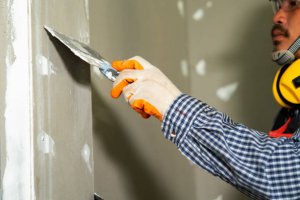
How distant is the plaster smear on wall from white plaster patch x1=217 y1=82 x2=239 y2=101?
55.1 inches

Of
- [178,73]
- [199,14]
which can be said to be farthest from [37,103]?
[199,14]

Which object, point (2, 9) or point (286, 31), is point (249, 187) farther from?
point (286, 31)

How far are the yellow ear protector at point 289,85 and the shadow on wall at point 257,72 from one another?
626mm

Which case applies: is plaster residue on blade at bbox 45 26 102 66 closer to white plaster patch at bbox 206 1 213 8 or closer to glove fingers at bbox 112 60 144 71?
glove fingers at bbox 112 60 144 71

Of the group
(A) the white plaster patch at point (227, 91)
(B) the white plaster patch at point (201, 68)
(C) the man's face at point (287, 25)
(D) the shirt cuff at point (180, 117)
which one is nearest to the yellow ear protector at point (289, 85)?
(C) the man's face at point (287, 25)

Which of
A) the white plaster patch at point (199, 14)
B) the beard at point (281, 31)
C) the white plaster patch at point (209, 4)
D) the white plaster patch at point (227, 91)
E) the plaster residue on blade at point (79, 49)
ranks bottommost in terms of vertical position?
the white plaster patch at point (227, 91)

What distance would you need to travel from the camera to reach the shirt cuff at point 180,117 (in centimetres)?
87

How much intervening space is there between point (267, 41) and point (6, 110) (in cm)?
150

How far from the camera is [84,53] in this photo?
0.82m

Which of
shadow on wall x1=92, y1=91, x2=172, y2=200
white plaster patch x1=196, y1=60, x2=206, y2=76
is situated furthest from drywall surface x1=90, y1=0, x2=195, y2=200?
white plaster patch x1=196, y1=60, x2=206, y2=76

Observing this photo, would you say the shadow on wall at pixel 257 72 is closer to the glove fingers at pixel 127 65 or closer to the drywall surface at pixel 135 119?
the drywall surface at pixel 135 119

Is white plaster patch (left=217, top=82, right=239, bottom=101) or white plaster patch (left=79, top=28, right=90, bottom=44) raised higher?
white plaster patch (left=79, top=28, right=90, bottom=44)

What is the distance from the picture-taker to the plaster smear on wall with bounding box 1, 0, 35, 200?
2.27ft

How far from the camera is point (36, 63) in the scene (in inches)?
28.5
